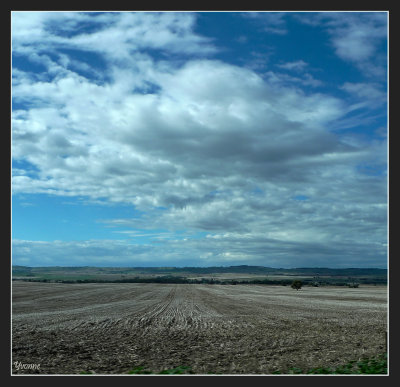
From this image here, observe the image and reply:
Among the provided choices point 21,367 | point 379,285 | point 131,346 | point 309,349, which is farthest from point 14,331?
point 379,285

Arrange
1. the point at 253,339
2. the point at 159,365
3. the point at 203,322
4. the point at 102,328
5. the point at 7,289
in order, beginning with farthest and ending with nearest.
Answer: the point at 203,322, the point at 102,328, the point at 253,339, the point at 159,365, the point at 7,289

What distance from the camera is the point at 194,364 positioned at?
20328 millimetres

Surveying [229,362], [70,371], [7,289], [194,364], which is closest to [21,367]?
[70,371]

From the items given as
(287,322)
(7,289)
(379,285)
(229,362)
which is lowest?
(379,285)

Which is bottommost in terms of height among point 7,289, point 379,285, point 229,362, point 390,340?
point 379,285

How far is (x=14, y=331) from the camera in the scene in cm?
3222

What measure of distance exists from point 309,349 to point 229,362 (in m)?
6.86

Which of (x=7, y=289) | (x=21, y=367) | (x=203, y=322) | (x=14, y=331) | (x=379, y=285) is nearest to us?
(x=7, y=289)

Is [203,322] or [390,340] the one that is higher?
[390,340]

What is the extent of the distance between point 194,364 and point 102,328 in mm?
17315

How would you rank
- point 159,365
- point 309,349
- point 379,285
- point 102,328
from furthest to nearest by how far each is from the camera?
point 379,285, point 102,328, point 309,349, point 159,365

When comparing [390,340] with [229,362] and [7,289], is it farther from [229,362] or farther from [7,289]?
[7,289]

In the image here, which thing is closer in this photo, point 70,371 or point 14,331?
point 70,371

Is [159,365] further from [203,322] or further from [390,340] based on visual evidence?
[203,322]
